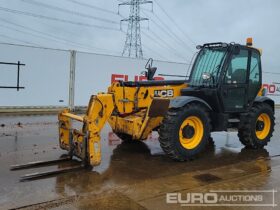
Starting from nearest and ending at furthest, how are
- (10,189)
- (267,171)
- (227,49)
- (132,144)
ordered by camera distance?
(10,189) → (267,171) → (227,49) → (132,144)

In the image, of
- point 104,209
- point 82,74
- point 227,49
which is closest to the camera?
point 104,209

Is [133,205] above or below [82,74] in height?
below

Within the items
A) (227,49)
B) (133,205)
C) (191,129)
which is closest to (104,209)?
(133,205)

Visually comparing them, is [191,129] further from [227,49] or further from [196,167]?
[227,49]

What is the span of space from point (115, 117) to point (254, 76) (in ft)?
11.1

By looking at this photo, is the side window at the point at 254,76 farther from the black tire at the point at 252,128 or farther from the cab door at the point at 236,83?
the black tire at the point at 252,128

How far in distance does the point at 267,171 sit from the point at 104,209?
11.2 feet

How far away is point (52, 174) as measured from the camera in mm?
5699

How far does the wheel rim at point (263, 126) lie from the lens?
27.6 feet

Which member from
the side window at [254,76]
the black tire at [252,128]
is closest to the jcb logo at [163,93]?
the black tire at [252,128]

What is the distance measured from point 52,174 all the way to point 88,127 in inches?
36.9

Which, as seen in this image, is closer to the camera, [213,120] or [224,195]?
[224,195]

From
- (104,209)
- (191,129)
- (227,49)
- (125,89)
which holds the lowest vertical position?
(104,209)

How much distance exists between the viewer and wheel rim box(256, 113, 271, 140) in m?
8.41
